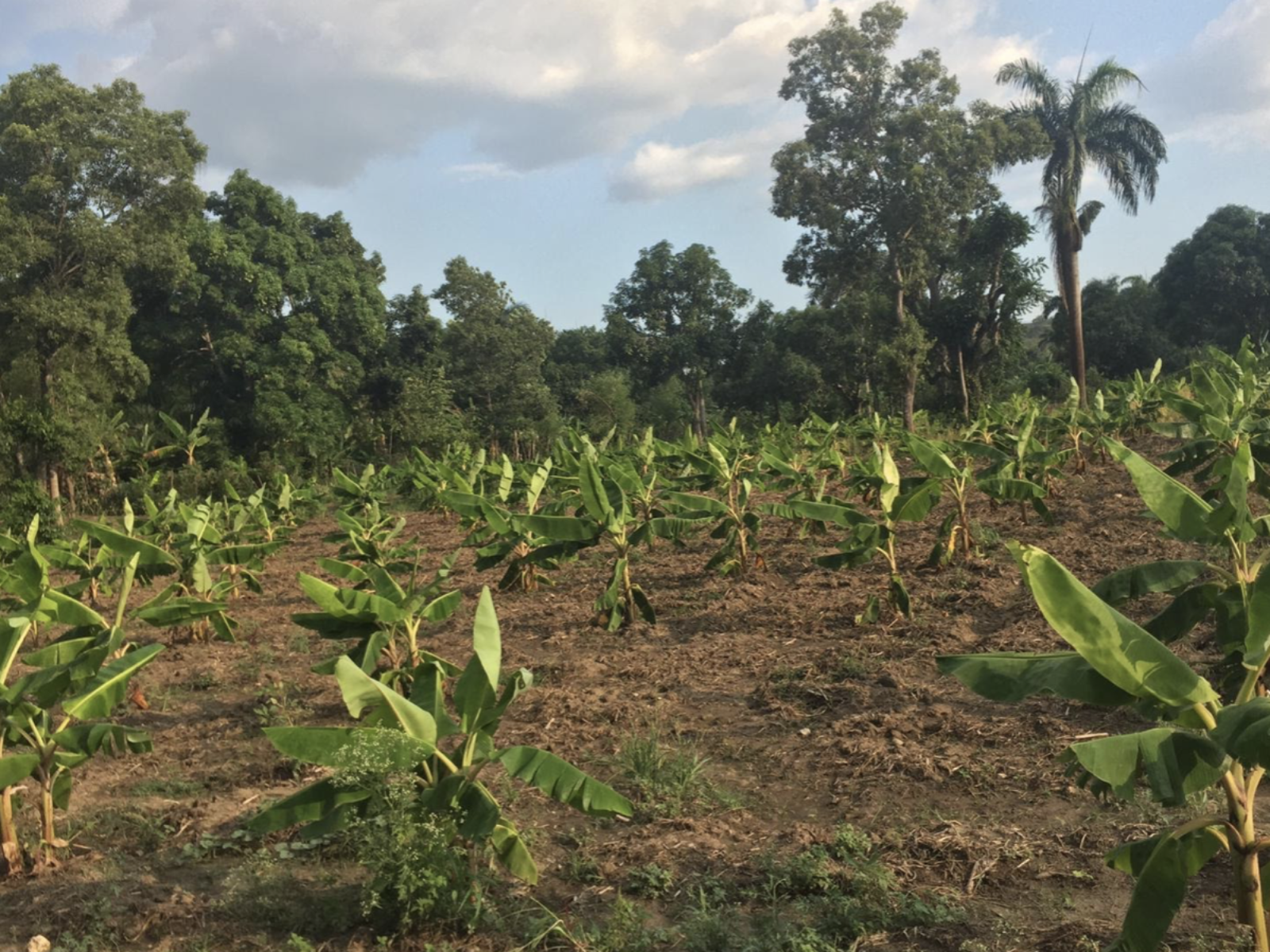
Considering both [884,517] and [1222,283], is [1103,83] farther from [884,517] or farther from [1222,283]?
[884,517]

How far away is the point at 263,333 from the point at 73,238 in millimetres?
7418

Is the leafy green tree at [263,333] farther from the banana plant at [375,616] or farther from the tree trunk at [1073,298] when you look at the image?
the banana plant at [375,616]

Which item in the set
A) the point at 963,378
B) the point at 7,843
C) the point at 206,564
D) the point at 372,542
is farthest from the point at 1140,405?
the point at 963,378

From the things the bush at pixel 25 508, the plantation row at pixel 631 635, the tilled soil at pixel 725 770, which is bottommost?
the tilled soil at pixel 725 770

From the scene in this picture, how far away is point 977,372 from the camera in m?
27.7

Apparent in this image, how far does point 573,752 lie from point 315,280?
88.4 feet

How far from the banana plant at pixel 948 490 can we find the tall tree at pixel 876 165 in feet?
63.4

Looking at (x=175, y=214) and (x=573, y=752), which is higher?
(x=175, y=214)

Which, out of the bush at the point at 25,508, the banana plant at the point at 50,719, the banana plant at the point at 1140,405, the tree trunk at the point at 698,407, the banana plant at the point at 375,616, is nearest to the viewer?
the banana plant at the point at 50,719

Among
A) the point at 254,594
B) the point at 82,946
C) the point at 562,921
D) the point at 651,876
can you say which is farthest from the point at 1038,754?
the point at 254,594

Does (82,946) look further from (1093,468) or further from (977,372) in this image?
(977,372)

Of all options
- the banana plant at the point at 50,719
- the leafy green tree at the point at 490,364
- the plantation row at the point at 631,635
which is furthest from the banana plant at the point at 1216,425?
the leafy green tree at the point at 490,364

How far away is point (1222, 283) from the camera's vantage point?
108 ft

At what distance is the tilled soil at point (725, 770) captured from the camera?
3391 millimetres
